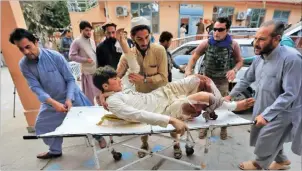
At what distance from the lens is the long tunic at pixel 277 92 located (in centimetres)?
163

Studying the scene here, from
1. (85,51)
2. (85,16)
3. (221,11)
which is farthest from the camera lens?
(221,11)

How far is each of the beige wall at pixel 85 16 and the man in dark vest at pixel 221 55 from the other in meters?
8.21

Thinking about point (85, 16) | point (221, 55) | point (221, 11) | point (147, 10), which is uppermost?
point (147, 10)

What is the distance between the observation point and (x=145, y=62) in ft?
6.62

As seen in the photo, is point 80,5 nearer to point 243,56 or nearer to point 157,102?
point 243,56

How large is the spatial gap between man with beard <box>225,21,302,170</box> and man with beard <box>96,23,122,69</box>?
1730 millimetres

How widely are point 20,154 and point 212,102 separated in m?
2.64

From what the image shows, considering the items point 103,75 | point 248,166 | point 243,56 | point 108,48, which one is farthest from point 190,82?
point 243,56

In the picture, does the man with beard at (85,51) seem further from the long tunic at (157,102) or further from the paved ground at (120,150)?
the long tunic at (157,102)

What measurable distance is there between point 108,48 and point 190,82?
1439mm

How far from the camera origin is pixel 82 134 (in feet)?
5.20

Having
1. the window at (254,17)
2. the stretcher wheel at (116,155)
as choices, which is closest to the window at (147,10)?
the window at (254,17)

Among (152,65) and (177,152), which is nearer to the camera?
(152,65)

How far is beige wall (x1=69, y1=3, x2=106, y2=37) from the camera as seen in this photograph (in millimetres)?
9250
